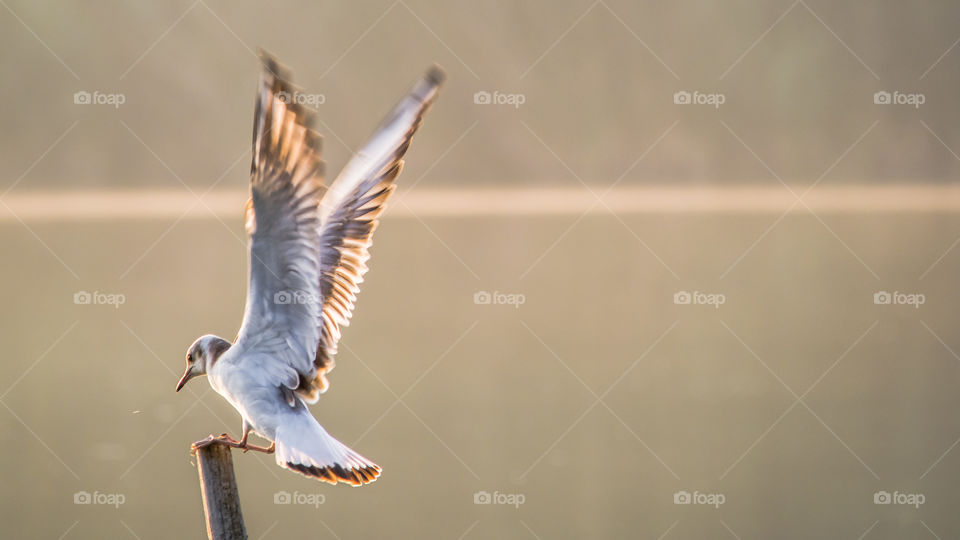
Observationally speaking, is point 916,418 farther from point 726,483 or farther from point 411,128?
point 411,128

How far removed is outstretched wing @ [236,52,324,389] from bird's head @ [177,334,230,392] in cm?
11

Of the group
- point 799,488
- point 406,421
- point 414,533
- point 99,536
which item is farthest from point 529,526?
point 99,536

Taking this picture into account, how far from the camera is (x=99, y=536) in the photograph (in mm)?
5125

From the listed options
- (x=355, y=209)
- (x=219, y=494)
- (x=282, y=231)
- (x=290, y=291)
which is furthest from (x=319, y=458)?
(x=355, y=209)

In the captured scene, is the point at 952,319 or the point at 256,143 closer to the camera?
the point at 256,143

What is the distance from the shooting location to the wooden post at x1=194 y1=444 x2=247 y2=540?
2078 millimetres

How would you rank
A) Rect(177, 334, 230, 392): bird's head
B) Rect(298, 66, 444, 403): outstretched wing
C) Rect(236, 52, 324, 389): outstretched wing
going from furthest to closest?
Rect(298, 66, 444, 403): outstretched wing, Rect(177, 334, 230, 392): bird's head, Rect(236, 52, 324, 389): outstretched wing

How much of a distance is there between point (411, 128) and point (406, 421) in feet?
11.8

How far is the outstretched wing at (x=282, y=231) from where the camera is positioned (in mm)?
2021

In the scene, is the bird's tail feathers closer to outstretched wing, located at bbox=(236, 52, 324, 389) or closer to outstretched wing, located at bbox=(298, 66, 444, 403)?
outstretched wing, located at bbox=(236, 52, 324, 389)

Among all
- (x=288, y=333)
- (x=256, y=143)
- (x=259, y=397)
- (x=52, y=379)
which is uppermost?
(x=52, y=379)

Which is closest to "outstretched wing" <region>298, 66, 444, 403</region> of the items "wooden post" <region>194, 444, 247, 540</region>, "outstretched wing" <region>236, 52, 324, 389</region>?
"outstretched wing" <region>236, 52, 324, 389</region>

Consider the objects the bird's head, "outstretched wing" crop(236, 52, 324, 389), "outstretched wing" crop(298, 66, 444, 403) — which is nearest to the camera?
"outstretched wing" crop(236, 52, 324, 389)

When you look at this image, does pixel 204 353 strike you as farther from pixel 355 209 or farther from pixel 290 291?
pixel 355 209
